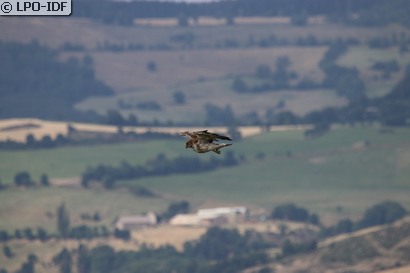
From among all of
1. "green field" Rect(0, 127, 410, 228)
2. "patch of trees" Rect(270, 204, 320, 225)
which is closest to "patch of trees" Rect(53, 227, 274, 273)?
"patch of trees" Rect(270, 204, 320, 225)

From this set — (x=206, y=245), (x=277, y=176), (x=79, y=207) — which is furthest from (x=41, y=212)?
(x=277, y=176)

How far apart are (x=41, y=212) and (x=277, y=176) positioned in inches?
1317

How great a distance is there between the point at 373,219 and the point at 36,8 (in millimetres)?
125182

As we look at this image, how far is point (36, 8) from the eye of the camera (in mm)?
57062

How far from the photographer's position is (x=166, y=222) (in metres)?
175

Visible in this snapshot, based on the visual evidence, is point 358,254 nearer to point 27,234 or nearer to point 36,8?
point 27,234

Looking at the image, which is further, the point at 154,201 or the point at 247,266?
the point at 154,201

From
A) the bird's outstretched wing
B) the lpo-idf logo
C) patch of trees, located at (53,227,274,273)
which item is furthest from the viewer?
patch of trees, located at (53,227,274,273)

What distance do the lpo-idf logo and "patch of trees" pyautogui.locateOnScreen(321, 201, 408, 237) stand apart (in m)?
112

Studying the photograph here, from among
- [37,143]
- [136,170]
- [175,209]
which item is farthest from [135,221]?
[37,143]

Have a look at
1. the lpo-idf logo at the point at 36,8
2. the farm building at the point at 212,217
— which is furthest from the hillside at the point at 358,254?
the lpo-idf logo at the point at 36,8

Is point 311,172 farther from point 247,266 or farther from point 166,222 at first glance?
point 247,266

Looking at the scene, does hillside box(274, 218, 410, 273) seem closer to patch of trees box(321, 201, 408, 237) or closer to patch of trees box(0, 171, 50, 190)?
patch of trees box(321, 201, 408, 237)

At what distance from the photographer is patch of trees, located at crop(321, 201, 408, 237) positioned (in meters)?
175
